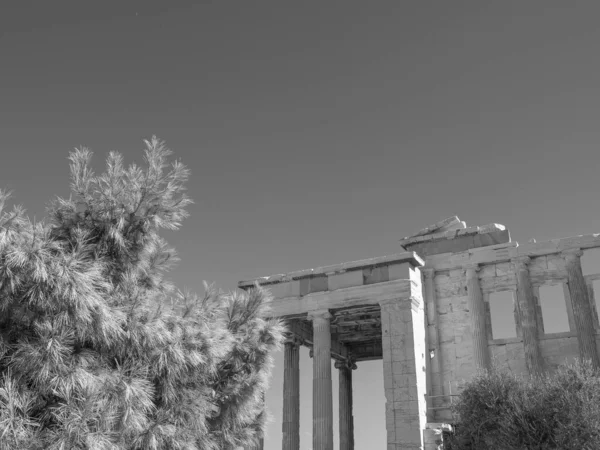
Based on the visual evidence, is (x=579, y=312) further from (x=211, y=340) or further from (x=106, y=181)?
(x=106, y=181)

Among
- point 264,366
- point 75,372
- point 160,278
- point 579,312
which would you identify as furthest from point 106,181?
point 579,312

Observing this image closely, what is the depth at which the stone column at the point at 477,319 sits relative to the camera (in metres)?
20.1

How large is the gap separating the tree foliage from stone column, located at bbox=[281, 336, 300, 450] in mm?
7145

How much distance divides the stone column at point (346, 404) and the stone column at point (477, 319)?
8.79m

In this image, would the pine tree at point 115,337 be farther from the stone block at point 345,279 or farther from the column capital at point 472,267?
the column capital at point 472,267

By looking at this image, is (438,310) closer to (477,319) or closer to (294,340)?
(477,319)

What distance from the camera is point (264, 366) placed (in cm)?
906

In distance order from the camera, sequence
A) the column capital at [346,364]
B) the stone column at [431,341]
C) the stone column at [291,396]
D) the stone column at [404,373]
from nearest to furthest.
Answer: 1. the stone column at [404,373]
2. the stone column at [431,341]
3. the stone column at [291,396]
4. the column capital at [346,364]

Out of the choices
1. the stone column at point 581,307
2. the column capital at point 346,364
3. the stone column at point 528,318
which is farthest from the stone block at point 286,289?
the stone column at point 581,307

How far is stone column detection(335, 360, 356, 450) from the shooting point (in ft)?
86.7

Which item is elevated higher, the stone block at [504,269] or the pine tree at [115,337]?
the stone block at [504,269]

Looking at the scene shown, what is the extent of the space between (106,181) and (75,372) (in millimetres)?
2388

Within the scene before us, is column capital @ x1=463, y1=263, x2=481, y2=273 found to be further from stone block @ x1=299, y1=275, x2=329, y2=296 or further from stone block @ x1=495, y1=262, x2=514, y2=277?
stone block @ x1=299, y1=275, x2=329, y2=296

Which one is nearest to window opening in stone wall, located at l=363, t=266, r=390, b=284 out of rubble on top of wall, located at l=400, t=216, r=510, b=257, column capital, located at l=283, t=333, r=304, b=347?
rubble on top of wall, located at l=400, t=216, r=510, b=257
